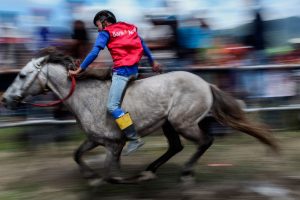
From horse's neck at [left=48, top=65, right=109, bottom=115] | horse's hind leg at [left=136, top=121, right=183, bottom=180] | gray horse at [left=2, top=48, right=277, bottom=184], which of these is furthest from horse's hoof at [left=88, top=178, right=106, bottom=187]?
horse's neck at [left=48, top=65, right=109, bottom=115]

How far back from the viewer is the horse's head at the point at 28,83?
257 inches

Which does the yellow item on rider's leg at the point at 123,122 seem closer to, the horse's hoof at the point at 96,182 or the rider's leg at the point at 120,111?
the rider's leg at the point at 120,111

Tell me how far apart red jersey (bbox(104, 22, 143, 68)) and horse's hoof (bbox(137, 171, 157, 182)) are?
138cm

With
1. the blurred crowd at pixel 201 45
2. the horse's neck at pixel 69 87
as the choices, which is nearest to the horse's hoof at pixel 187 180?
the horse's neck at pixel 69 87

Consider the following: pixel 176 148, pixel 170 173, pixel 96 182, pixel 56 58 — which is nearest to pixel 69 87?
pixel 56 58

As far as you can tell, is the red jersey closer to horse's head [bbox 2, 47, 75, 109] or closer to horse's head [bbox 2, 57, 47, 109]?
horse's head [bbox 2, 47, 75, 109]

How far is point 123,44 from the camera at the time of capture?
20.9 ft

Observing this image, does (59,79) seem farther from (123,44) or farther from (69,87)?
(123,44)

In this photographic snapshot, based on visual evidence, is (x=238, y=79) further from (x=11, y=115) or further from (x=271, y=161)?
(x=11, y=115)

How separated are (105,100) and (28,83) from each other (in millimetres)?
905

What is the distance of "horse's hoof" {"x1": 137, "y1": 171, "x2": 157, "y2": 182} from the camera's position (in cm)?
677

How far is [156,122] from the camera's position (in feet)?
21.6

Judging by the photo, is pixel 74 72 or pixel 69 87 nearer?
pixel 74 72

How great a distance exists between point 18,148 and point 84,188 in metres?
2.12
